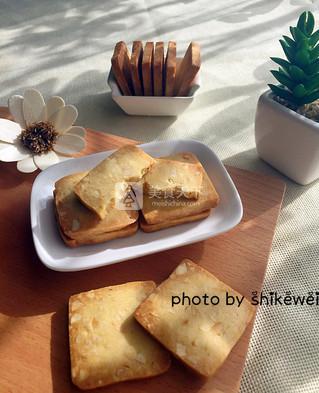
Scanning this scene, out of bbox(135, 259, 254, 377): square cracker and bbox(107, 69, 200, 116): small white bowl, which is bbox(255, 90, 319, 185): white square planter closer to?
bbox(107, 69, 200, 116): small white bowl

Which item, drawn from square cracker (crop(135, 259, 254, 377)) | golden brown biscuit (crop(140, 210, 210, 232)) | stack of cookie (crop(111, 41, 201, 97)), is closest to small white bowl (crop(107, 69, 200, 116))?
stack of cookie (crop(111, 41, 201, 97))

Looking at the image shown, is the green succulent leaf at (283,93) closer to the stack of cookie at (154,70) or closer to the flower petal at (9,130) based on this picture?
the stack of cookie at (154,70)

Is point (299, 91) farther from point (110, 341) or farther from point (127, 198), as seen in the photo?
point (110, 341)

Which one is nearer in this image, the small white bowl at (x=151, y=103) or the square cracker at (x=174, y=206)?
the square cracker at (x=174, y=206)

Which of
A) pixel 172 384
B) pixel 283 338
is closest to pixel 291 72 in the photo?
pixel 283 338

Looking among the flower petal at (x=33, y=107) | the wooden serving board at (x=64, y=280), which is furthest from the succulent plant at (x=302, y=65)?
the flower petal at (x=33, y=107)
